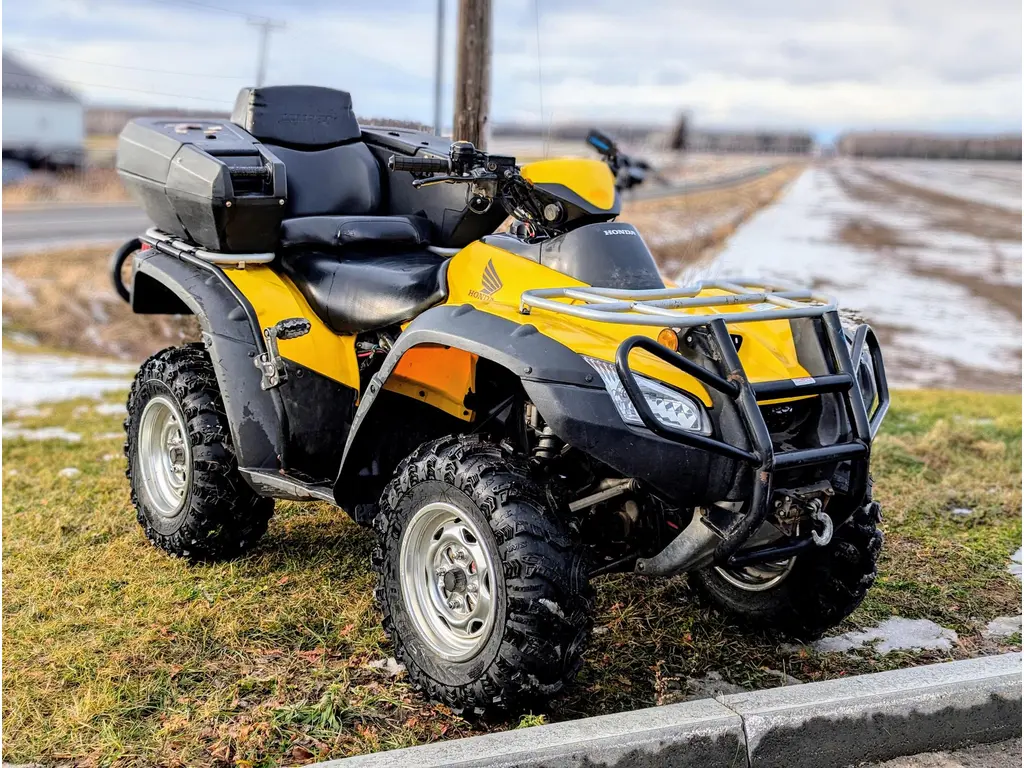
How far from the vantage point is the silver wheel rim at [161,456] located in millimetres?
5031

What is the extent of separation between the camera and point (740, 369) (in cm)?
322

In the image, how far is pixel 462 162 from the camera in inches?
152

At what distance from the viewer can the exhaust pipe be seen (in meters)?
3.33

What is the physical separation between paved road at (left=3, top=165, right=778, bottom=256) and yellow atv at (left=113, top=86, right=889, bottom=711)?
998cm

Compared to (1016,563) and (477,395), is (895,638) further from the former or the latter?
(477,395)

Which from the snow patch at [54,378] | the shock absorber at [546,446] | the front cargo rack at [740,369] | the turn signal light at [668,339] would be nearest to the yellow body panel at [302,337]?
the shock absorber at [546,446]

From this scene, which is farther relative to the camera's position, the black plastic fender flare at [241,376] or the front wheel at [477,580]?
the black plastic fender flare at [241,376]

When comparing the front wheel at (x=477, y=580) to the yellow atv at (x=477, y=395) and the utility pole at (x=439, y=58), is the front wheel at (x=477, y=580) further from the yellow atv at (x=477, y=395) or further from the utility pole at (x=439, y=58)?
the utility pole at (x=439, y=58)

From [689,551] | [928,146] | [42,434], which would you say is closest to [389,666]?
[689,551]

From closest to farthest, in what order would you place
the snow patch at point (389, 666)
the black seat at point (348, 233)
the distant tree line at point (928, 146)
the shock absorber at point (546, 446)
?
the shock absorber at point (546, 446), the snow patch at point (389, 666), the black seat at point (348, 233), the distant tree line at point (928, 146)

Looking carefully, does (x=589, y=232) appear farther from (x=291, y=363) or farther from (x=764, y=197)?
(x=764, y=197)

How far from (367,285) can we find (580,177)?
987 mm

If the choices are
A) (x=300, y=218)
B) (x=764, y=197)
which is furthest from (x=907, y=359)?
(x=764, y=197)

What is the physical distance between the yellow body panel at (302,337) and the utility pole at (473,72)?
2.48 meters
